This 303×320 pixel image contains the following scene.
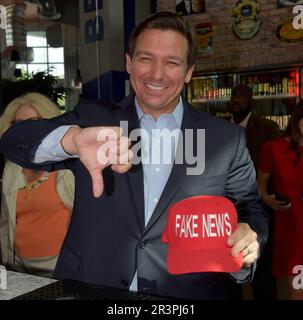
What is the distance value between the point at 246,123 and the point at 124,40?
172 centimetres

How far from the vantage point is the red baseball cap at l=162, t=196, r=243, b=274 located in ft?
3.14

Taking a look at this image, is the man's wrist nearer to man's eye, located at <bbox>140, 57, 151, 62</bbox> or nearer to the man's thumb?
the man's thumb

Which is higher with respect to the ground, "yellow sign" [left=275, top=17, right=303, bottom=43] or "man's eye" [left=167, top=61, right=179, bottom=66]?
"yellow sign" [left=275, top=17, right=303, bottom=43]

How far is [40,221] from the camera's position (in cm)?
180

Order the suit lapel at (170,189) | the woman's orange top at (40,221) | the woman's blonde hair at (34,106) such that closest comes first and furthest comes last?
the suit lapel at (170,189) → the woman's orange top at (40,221) → the woman's blonde hair at (34,106)

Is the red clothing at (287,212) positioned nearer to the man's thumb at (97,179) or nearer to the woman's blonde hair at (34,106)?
the woman's blonde hair at (34,106)

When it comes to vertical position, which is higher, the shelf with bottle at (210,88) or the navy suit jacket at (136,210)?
the shelf with bottle at (210,88)

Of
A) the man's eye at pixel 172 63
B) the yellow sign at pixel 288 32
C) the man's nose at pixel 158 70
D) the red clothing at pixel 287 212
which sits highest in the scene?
the yellow sign at pixel 288 32

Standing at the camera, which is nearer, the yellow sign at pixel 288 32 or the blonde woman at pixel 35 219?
the blonde woman at pixel 35 219

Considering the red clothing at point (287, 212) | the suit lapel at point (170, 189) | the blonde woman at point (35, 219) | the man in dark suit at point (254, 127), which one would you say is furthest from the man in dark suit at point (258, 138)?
the suit lapel at point (170, 189)

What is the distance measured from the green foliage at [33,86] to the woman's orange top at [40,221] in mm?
2067

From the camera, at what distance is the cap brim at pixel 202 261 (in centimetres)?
96

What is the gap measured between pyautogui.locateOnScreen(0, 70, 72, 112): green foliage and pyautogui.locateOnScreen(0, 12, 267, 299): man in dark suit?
266 centimetres

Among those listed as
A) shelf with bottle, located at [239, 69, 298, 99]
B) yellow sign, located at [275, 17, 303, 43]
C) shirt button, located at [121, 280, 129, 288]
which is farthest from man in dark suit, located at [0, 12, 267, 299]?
yellow sign, located at [275, 17, 303, 43]
